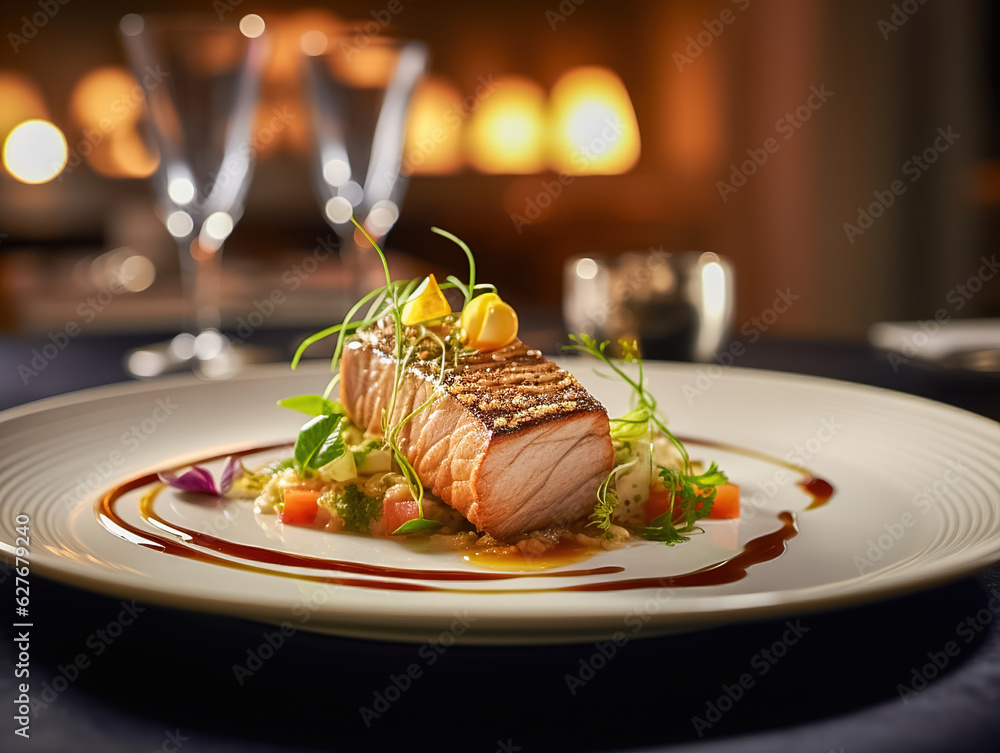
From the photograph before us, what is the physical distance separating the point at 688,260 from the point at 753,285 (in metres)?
5.05

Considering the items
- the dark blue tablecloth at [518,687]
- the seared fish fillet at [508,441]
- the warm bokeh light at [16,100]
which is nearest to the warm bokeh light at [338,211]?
the seared fish fillet at [508,441]

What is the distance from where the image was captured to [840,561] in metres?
1.44

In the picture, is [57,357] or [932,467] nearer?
[932,467]

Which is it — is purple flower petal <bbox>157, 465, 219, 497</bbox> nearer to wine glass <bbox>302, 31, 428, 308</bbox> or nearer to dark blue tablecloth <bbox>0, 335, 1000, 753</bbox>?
dark blue tablecloth <bbox>0, 335, 1000, 753</bbox>

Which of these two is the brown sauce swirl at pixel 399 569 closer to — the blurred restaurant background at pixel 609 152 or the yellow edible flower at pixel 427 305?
the yellow edible flower at pixel 427 305

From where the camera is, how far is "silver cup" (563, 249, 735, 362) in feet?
10.00

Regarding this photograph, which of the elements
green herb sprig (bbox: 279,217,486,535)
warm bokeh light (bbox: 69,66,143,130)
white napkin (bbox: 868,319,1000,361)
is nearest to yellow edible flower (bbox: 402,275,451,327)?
green herb sprig (bbox: 279,217,486,535)

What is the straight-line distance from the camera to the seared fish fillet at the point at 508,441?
66.6 inches

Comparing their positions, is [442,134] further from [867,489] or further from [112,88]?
[867,489]

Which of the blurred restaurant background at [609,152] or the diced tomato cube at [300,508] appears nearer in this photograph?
the diced tomato cube at [300,508]

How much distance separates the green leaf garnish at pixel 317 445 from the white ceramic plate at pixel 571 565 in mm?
138

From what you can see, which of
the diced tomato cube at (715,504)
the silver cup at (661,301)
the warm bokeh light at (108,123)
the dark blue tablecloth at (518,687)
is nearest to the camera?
the dark blue tablecloth at (518,687)

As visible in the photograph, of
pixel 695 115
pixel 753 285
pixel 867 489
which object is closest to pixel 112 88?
pixel 695 115

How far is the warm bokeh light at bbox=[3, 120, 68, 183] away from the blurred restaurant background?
0.02 m
